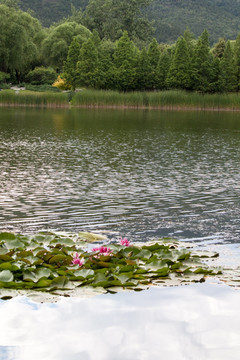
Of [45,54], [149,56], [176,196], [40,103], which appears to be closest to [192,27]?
[45,54]

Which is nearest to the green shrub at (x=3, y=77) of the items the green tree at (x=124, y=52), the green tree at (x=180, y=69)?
the green tree at (x=124, y=52)

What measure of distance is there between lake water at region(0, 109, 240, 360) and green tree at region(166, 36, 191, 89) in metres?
35.4

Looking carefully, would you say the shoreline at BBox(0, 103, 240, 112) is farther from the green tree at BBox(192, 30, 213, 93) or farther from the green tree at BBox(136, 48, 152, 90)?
the green tree at BBox(136, 48, 152, 90)

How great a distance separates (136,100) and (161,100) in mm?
2543

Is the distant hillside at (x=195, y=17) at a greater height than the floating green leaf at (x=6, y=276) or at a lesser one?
greater

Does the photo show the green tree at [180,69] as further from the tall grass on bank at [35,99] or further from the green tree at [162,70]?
the tall grass on bank at [35,99]

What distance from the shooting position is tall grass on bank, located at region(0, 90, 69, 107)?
54.9m

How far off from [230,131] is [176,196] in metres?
19.5

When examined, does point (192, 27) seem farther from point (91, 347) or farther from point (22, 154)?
point (91, 347)

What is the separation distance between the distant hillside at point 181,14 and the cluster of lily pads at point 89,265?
14307cm

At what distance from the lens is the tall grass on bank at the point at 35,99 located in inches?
2160

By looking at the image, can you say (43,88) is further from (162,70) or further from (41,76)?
(162,70)

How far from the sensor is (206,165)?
17984 millimetres

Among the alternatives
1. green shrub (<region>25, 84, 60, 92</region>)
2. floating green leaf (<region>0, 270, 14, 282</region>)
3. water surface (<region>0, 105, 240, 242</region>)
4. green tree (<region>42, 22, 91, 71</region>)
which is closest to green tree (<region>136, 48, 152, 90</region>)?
green shrub (<region>25, 84, 60, 92</region>)
